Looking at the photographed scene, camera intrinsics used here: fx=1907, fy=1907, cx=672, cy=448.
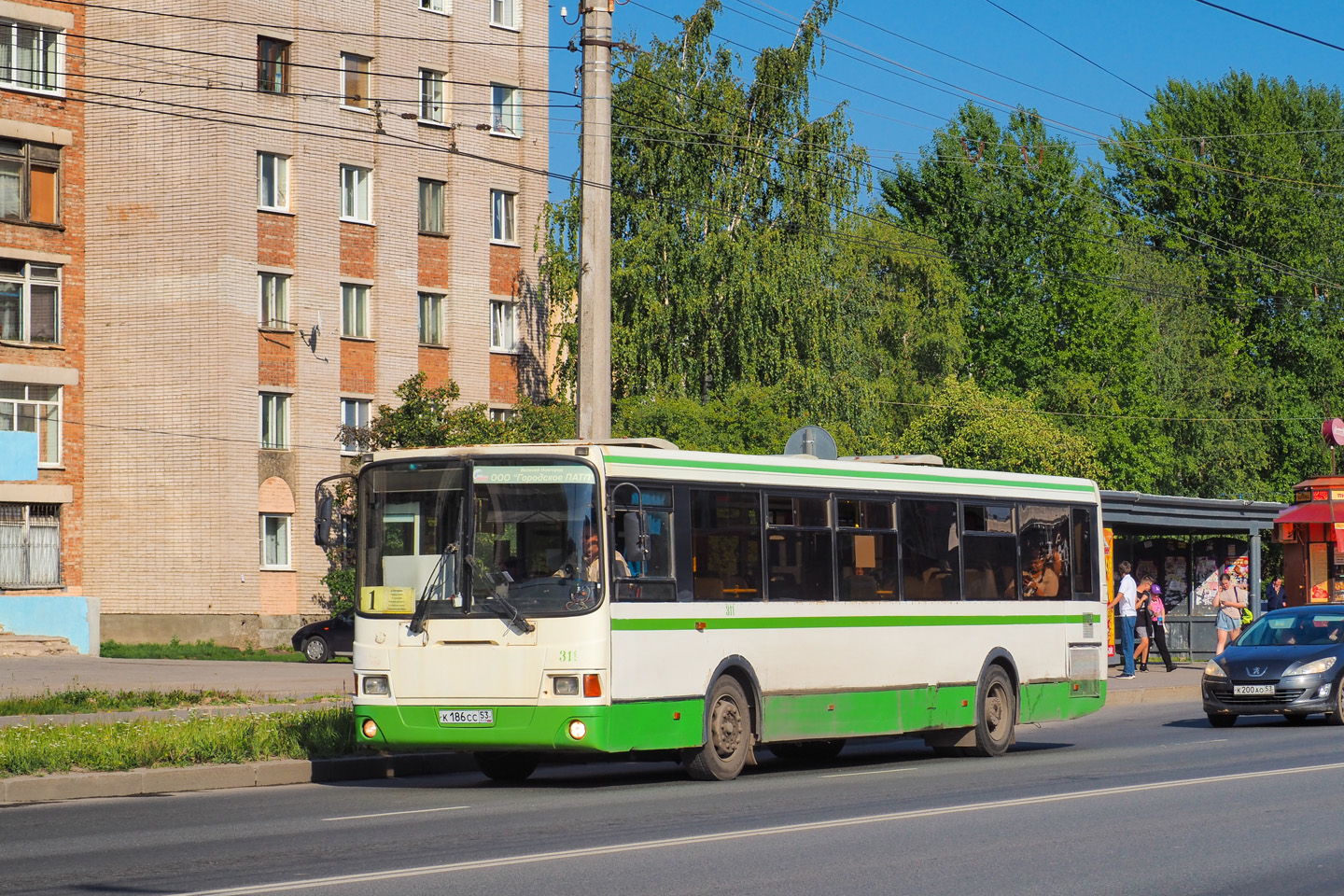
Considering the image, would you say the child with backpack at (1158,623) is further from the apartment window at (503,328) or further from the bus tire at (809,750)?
the apartment window at (503,328)

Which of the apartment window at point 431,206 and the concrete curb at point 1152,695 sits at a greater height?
the apartment window at point 431,206

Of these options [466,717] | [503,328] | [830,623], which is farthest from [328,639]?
[466,717]

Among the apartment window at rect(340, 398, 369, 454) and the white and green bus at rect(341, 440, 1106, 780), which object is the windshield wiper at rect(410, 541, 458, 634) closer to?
the white and green bus at rect(341, 440, 1106, 780)

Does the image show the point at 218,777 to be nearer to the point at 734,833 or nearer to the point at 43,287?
the point at 734,833

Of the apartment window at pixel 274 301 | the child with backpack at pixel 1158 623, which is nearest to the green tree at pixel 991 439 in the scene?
the apartment window at pixel 274 301

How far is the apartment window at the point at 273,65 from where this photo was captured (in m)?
46.9

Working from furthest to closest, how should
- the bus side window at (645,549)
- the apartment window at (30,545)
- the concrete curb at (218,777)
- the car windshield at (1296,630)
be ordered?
1. the apartment window at (30,545)
2. the car windshield at (1296,630)
3. the bus side window at (645,549)
4. the concrete curb at (218,777)

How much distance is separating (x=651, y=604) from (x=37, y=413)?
3475cm

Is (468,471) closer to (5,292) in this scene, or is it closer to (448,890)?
(448,890)

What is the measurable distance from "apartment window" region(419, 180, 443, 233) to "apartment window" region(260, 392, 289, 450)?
6.49 metres

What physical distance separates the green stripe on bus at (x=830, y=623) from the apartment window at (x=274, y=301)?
30.4 metres

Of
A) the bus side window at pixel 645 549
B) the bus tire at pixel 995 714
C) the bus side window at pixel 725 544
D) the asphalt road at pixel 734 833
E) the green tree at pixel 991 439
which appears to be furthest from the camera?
the green tree at pixel 991 439

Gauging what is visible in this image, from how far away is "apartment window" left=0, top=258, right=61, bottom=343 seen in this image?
1797 inches

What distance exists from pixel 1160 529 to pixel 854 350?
18.2 meters
